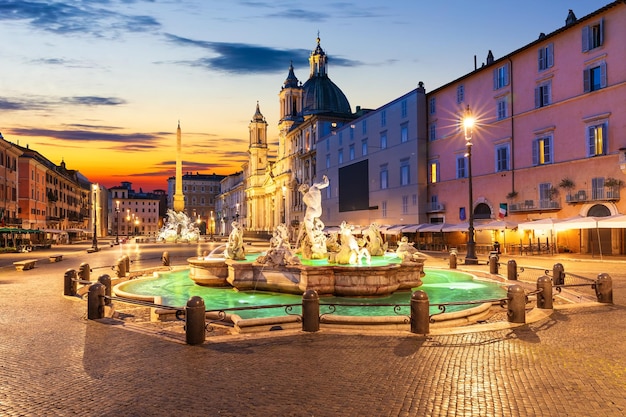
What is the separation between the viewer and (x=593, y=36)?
3331 cm

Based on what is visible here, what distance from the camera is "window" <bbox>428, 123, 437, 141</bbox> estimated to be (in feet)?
161

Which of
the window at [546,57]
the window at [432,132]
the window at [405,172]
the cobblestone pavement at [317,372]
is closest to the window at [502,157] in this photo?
the window at [546,57]

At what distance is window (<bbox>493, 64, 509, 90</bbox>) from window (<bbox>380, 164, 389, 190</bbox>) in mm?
16763

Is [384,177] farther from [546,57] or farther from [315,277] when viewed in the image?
[315,277]

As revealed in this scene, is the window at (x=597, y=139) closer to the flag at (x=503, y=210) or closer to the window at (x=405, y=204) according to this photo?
the flag at (x=503, y=210)

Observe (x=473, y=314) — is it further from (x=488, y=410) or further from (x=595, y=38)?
(x=595, y=38)

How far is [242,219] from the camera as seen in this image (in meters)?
132

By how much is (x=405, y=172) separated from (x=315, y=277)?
38.9 meters

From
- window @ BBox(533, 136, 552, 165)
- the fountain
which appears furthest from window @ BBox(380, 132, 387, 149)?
the fountain

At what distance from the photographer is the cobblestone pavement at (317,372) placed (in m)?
6.07

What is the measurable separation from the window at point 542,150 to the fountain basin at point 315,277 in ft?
77.5

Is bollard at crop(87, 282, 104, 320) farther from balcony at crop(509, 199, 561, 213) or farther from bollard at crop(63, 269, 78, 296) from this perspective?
balcony at crop(509, 199, 561, 213)

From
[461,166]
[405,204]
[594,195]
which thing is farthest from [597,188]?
[405,204]

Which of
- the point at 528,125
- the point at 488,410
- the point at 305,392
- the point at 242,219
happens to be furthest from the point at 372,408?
the point at 242,219
